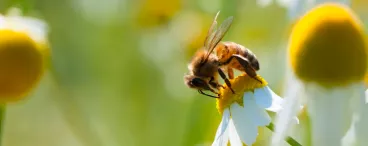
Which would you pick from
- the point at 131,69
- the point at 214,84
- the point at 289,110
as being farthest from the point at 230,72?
the point at 131,69

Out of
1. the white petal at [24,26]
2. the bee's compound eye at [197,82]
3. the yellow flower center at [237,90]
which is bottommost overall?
the yellow flower center at [237,90]

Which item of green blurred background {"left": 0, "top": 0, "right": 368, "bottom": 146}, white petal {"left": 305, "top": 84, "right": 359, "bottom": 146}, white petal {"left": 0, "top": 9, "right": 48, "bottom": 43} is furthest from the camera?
green blurred background {"left": 0, "top": 0, "right": 368, "bottom": 146}

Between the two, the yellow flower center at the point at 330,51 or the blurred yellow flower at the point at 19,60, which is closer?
the yellow flower center at the point at 330,51

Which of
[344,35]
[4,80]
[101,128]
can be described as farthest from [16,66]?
[101,128]

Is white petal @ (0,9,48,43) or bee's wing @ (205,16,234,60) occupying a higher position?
white petal @ (0,9,48,43)

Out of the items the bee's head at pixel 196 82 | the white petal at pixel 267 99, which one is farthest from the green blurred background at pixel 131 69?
the white petal at pixel 267 99

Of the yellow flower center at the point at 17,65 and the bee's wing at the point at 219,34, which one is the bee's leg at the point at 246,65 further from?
the yellow flower center at the point at 17,65

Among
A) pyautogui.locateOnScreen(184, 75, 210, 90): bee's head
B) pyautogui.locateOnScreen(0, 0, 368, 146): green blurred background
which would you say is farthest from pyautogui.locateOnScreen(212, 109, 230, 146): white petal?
pyautogui.locateOnScreen(0, 0, 368, 146): green blurred background

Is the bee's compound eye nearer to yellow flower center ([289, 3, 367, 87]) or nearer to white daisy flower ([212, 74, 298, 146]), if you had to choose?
white daisy flower ([212, 74, 298, 146])
